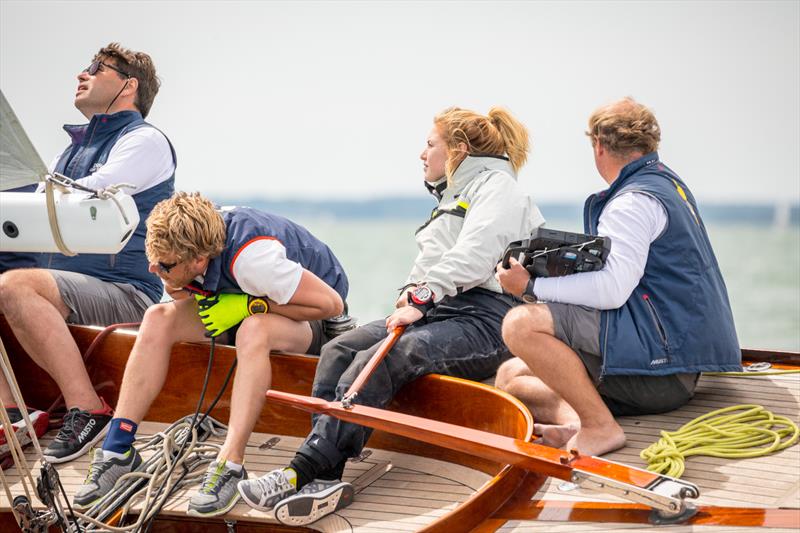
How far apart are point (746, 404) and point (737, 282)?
1904cm

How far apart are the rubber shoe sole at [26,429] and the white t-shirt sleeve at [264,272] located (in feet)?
3.45

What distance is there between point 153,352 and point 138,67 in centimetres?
148

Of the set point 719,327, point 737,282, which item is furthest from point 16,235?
point 737,282

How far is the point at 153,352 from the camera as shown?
3258 mm

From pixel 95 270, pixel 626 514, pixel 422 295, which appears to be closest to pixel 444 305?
pixel 422 295

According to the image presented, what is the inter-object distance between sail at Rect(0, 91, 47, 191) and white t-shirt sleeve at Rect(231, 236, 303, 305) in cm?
65

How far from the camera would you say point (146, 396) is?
3.20m

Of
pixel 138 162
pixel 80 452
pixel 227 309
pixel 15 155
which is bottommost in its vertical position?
pixel 80 452

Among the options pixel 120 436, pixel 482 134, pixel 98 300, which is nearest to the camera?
pixel 120 436

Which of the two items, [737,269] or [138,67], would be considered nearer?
[138,67]

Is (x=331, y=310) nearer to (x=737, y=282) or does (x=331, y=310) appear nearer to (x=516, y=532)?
(x=516, y=532)

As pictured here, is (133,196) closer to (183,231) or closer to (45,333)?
(45,333)

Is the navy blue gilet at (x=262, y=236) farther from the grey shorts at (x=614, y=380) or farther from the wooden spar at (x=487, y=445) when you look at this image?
the grey shorts at (x=614, y=380)

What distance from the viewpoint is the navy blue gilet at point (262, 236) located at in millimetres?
3104
